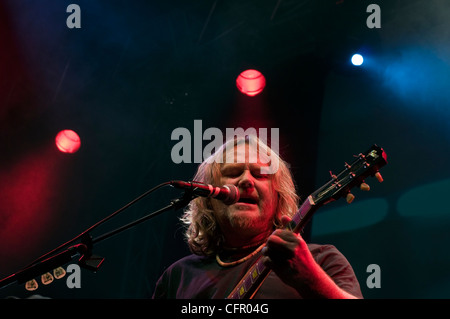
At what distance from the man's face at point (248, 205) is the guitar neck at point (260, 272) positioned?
42cm

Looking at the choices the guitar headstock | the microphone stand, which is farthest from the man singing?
the microphone stand

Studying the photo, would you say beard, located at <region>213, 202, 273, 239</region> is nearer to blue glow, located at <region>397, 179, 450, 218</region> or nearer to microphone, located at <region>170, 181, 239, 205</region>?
microphone, located at <region>170, 181, 239, 205</region>

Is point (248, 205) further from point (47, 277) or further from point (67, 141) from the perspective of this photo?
point (67, 141)

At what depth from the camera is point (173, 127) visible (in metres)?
5.00

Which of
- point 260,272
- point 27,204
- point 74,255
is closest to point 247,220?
point 260,272

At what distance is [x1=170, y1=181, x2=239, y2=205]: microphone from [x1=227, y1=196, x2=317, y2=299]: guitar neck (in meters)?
0.33

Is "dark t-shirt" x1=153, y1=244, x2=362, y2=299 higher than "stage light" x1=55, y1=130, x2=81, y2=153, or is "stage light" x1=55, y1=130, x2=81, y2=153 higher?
"stage light" x1=55, y1=130, x2=81, y2=153

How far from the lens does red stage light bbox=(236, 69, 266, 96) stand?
465cm

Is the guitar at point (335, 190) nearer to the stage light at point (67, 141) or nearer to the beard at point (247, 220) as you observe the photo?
the beard at point (247, 220)

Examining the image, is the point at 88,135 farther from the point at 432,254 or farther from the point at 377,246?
the point at 432,254

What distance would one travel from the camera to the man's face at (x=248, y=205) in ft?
8.27

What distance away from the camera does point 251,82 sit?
4.72m
